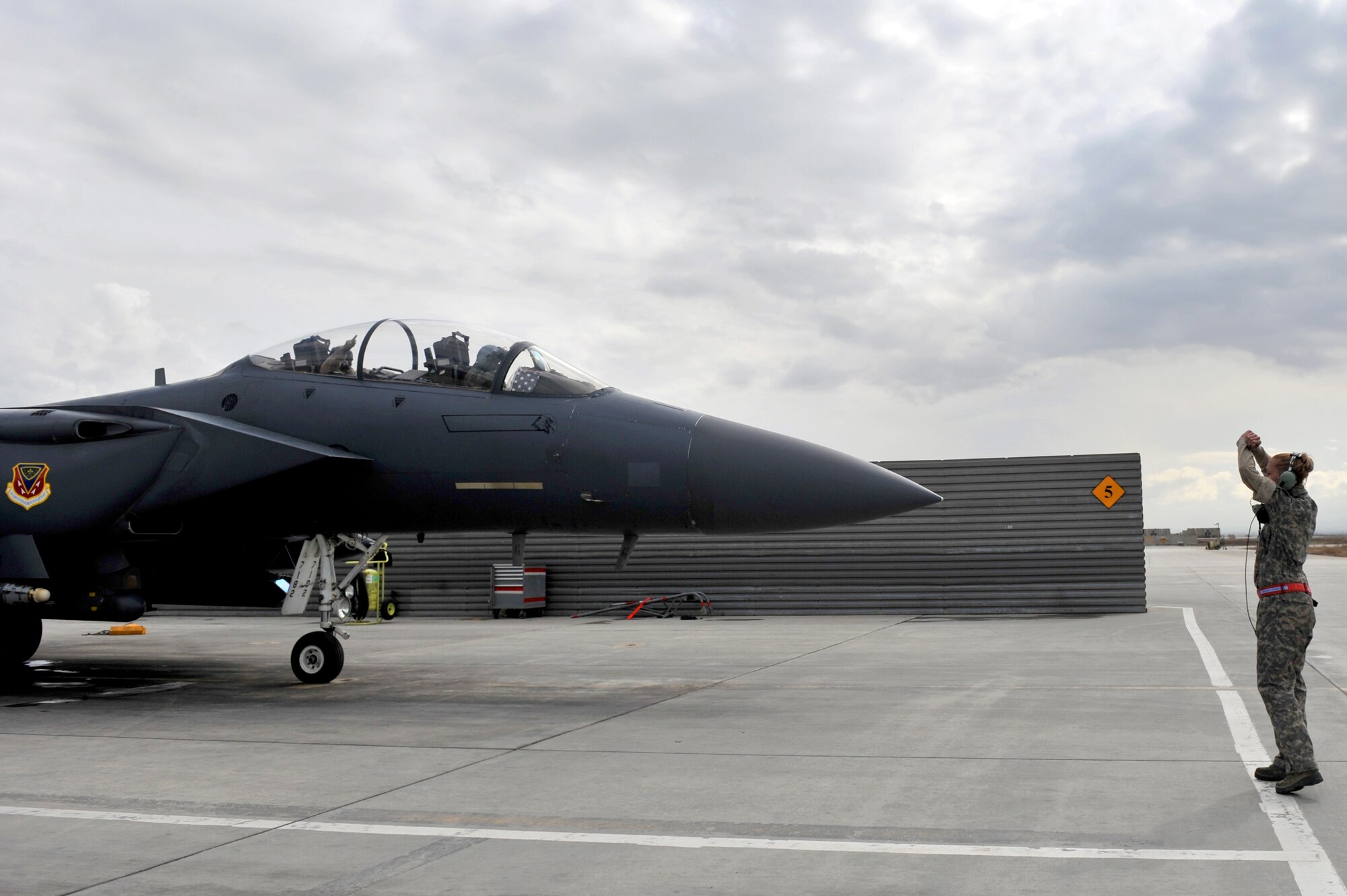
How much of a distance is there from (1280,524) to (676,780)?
3520mm

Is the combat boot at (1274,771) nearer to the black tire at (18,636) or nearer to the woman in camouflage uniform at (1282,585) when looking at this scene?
the woman in camouflage uniform at (1282,585)

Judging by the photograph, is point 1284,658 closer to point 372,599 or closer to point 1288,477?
point 1288,477

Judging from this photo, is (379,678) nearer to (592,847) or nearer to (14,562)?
(14,562)

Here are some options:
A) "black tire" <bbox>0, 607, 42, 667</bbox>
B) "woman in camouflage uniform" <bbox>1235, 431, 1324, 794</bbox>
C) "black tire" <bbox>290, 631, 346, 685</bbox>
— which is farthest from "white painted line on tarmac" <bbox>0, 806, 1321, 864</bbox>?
"black tire" <bbox>0, 607, 42, 667</bbox>

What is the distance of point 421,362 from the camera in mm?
9641

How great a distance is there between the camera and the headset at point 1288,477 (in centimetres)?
577

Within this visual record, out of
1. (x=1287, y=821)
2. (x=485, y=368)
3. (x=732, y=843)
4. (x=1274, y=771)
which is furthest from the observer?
(x=485, y=368)

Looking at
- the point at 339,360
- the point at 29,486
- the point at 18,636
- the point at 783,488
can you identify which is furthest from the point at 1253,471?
the point at 18,636

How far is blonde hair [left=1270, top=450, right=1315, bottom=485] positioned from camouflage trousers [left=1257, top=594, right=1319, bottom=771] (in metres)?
0.66

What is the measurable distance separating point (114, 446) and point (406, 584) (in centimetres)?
1404

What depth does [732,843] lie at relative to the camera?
183 inches

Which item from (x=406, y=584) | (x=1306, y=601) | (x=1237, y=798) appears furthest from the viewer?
(x=406, y=584)

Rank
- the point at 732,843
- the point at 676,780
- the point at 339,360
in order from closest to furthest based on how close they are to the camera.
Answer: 1. the point at 732,843
2. the point at 676,780
3. the point at 339,360

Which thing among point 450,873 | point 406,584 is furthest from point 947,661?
point 406,584
